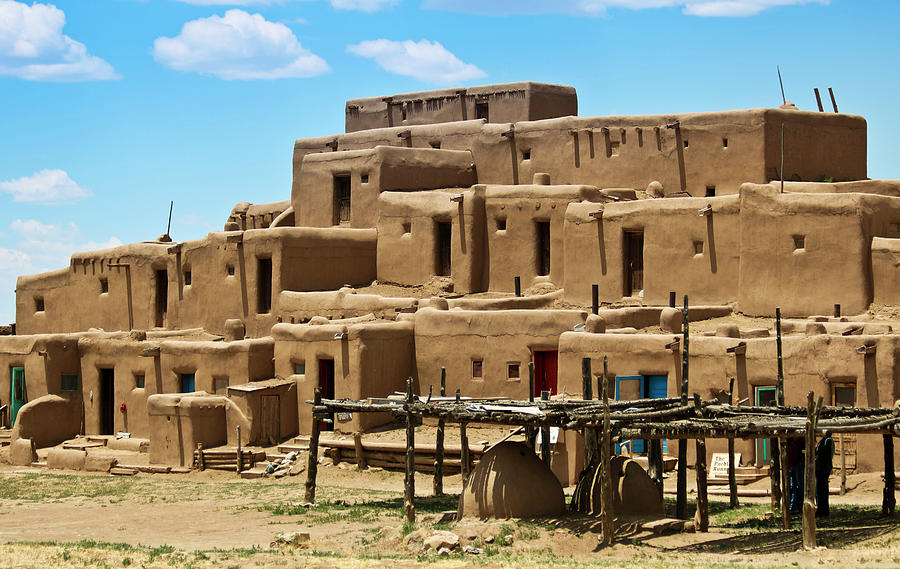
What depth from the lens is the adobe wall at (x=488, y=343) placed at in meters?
26.1

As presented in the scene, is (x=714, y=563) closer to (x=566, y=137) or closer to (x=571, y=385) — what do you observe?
(x=571, y=385)

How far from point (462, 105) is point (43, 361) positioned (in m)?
14.3

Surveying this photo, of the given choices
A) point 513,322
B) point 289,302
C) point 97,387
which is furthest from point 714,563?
point 97,387

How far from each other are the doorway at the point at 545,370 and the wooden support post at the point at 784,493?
26.7 ft

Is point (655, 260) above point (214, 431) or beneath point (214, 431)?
above

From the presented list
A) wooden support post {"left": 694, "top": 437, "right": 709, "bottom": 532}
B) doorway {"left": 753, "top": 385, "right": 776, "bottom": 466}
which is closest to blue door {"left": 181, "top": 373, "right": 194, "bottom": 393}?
doorway {"left": 753, "top": 385, "right": 776, "bottom": 466}

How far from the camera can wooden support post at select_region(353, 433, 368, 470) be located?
25.3 metres

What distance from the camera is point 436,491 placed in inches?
893

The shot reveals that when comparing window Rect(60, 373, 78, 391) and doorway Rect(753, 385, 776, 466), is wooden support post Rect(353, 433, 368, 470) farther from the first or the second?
window Rect(60, 373, 78, 391)

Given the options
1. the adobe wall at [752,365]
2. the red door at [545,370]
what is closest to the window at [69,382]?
Answer: the red door at [545,370]

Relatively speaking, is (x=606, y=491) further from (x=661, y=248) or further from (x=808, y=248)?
(x=661, y=248)

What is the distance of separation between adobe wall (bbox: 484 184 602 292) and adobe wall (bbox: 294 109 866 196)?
2249 mm

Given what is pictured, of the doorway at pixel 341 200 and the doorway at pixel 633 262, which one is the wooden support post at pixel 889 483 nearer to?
the doorway at pixel 633 262

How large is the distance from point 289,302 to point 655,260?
9.32m
